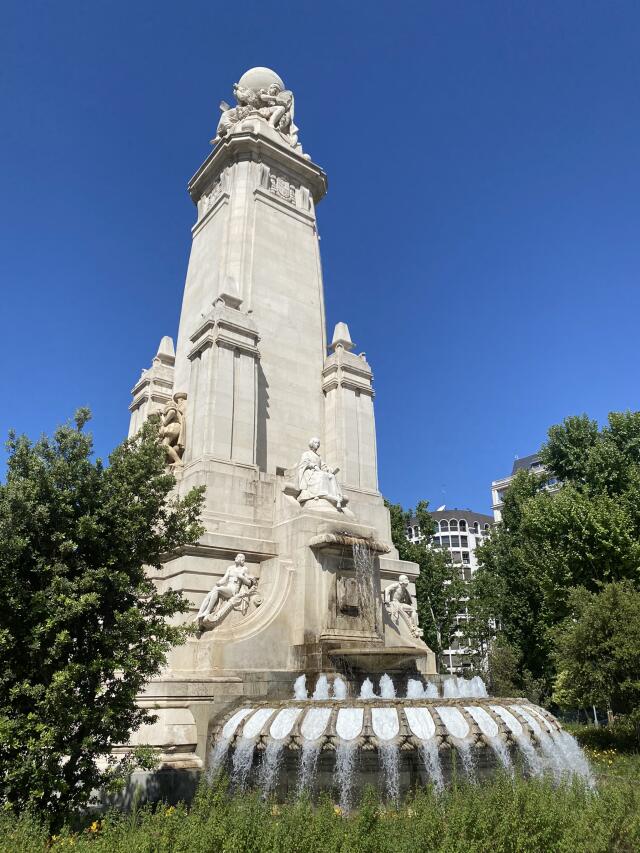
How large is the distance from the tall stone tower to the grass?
475 cm

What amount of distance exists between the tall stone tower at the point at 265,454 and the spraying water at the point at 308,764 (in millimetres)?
2670

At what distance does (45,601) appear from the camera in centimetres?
816

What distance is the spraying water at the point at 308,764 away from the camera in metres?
9.59

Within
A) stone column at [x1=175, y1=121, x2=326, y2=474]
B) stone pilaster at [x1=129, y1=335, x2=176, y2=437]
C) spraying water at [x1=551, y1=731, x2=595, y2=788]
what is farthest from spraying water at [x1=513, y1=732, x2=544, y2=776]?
stone pilaster at [x1=129, y1=335, x2=176, y2=437]

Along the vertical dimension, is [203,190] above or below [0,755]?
above

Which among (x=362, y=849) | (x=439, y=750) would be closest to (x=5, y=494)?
(x=362, y=849)

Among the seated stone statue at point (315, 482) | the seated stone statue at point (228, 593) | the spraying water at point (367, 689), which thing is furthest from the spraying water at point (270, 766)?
the seated stone statue at point (315, 482)

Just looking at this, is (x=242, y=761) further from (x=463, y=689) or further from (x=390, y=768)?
(x=463, y=689)

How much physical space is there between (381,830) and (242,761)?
14.9ft

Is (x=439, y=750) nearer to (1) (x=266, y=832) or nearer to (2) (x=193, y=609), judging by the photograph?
(1) (x=266, y=832)

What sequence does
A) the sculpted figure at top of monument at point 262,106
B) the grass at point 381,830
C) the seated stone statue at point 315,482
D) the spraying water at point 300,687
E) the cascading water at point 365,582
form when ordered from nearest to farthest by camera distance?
1. the grass at point 381,830
2. the spraying water at point 300,687
3. the cascading water at point 365,582
4. the seated stone statue at point 315,482
5. the sculpted figure at top of monument at point 262,106

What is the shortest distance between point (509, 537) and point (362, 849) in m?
34.3

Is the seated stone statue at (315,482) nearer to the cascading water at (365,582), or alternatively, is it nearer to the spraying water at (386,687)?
the cascading water at (365,582)

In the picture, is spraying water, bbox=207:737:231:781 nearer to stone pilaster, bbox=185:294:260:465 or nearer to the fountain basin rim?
the fountain basin rim
